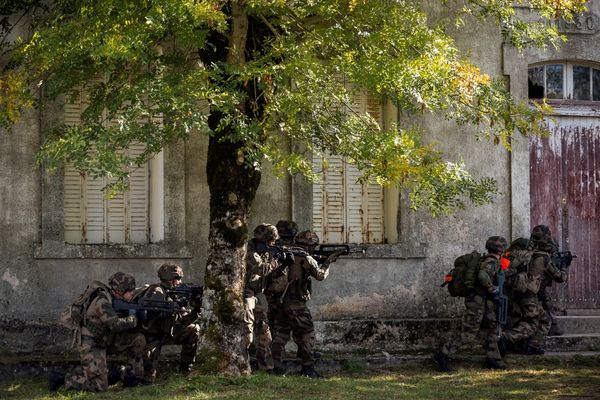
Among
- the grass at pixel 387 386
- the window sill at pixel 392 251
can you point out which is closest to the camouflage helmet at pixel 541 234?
the window sill at pixel 392 251

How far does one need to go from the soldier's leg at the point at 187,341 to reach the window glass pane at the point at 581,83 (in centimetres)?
657

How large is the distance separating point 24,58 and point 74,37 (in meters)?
1.15

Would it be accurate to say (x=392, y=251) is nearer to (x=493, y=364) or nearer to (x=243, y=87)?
(x=493, y=364)

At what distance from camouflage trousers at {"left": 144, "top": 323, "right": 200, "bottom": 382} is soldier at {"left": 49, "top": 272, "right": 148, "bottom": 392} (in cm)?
30

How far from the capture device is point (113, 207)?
1370 cm

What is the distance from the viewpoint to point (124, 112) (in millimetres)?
10367

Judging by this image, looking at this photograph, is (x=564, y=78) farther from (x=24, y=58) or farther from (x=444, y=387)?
(x=24, y=58)

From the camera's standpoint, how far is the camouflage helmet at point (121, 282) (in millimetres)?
11266

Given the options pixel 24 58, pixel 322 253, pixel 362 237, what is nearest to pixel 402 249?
pixel 362 237

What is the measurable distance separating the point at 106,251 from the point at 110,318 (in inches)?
94.2

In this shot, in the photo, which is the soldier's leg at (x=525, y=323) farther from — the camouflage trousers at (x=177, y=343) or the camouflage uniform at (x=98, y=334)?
the camouflage uniform at (x=98, y=334)

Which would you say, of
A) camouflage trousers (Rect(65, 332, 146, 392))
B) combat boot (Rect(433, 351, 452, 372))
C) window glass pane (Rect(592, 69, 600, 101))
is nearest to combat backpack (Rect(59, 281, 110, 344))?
camouflage trousers (Rect(65, 332, 146, 392))

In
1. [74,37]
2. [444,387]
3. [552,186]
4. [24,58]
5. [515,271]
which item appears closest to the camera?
[74,37]

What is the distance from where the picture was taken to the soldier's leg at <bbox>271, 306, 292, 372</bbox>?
12609 millimetres
